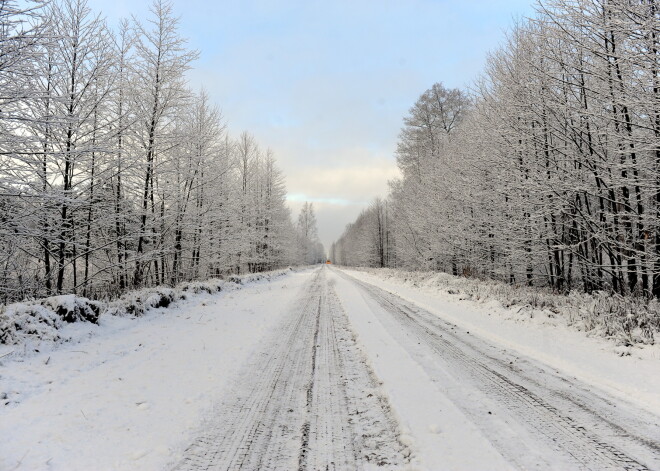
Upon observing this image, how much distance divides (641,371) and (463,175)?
47.5 ft

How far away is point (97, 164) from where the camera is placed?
33.3 feet

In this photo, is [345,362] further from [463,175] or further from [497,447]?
[463,175]

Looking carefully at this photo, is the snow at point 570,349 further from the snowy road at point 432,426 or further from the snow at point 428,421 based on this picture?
the snow at point 428,421

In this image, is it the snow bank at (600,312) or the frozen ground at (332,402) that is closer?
the frozen ground at (332,402)

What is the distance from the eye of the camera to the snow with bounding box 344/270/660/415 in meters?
4.08

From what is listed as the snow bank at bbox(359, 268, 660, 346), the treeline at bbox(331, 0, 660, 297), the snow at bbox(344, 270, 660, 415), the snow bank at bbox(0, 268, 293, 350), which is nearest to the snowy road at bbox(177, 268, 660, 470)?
the snow at bbox(344, 270, 660, 415)

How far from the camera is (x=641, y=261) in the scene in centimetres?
770

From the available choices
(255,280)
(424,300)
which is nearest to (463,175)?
(424,300)

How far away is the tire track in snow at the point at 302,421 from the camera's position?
2.61m

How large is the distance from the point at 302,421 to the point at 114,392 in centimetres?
248

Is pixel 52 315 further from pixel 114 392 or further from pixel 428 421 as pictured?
pixel 428 421

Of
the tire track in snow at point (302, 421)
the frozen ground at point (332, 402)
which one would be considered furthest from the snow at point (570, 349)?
the tire track in snow at point (302, 421)

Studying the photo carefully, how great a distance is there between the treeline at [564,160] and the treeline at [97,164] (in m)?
11.6

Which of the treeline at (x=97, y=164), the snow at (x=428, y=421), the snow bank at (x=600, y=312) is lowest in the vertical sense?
the snow at (x=428, y=421)
